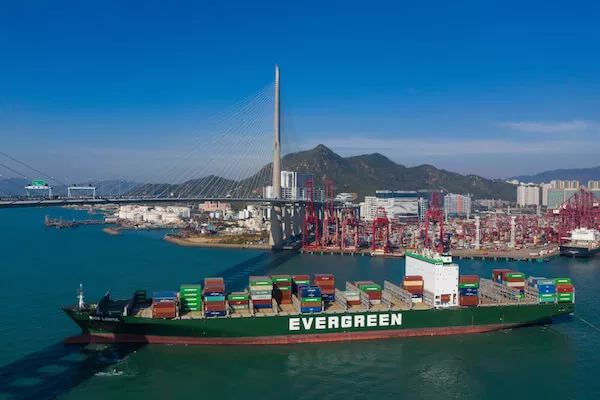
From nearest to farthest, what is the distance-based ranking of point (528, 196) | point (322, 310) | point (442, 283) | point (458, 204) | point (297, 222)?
point (322, 310) < point (442, 283) < point (297, 222) < point (458, 204) < point (528, 196)

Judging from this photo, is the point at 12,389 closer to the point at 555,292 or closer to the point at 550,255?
the point at 555,292

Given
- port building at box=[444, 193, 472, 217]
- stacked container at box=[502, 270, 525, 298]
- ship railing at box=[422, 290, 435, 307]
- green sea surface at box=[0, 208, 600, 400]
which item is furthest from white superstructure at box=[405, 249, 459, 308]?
port building at box=[444, 193, 472, 217]

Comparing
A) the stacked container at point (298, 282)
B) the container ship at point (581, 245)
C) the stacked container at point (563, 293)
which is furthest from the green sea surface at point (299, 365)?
the container ship at point (581, 245)

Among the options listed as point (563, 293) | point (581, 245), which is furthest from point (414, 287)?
point (581, 245)

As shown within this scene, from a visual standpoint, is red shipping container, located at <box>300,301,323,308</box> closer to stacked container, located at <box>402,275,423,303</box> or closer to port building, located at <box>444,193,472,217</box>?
stacked container, located at <box>402,275,423,303</box>

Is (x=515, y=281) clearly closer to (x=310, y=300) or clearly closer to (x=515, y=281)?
(x=515, y=281)
